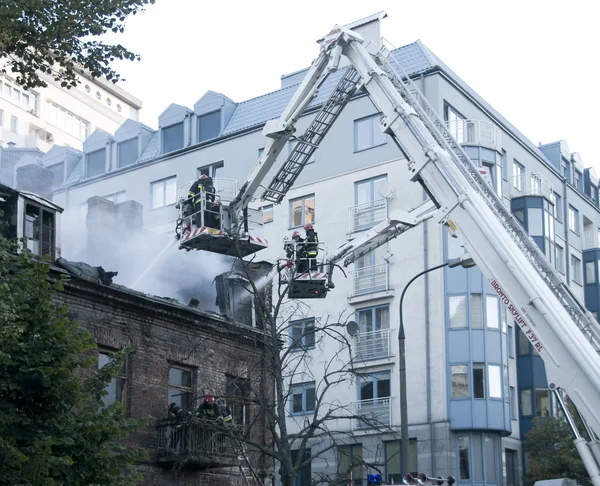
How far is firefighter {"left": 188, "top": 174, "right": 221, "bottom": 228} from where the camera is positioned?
2562cm

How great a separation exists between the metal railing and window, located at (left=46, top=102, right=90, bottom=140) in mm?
45512

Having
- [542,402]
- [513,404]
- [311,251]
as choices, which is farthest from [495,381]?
[311,251]

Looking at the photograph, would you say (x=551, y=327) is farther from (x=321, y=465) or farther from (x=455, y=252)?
(x=321, y=465)

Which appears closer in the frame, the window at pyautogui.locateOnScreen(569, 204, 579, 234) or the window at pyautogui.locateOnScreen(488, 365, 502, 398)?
the window at pyautogui.locateOnScreen(488, 365, 502, 398)

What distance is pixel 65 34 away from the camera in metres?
17.9

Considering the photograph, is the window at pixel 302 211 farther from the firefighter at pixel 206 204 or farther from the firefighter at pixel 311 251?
the firefighter at pixel 206 204

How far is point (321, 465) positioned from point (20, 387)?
30460mm

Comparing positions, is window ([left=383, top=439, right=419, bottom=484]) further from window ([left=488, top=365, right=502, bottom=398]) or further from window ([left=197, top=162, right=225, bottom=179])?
window ([left=197, top=162, right=225, bottom=179])

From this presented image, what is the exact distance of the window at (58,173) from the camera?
57.2 metres

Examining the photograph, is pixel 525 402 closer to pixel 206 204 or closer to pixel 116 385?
pixel 206 204

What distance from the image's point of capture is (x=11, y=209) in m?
22.2

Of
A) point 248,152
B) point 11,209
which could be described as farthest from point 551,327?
point 248,152

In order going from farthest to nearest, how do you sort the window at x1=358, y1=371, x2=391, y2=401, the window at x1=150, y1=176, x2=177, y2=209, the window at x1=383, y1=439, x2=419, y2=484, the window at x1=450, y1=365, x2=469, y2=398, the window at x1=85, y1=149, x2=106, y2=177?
the window at x1=85, y1=149, x2=106, y2=177 < the window at x1=150, y1=176, x2=177, y2=209 < the window at x1=358, y1=371, x2=391, y2=401 < the window at x1=450, y1=365, x2=469, y2=398 < the window at x1=383, y1=439, x2=419, y2=484

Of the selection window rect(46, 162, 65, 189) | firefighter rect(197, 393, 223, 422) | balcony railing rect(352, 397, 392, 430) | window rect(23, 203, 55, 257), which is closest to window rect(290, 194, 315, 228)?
balcony railing rect(352, 397, 392, 430)
